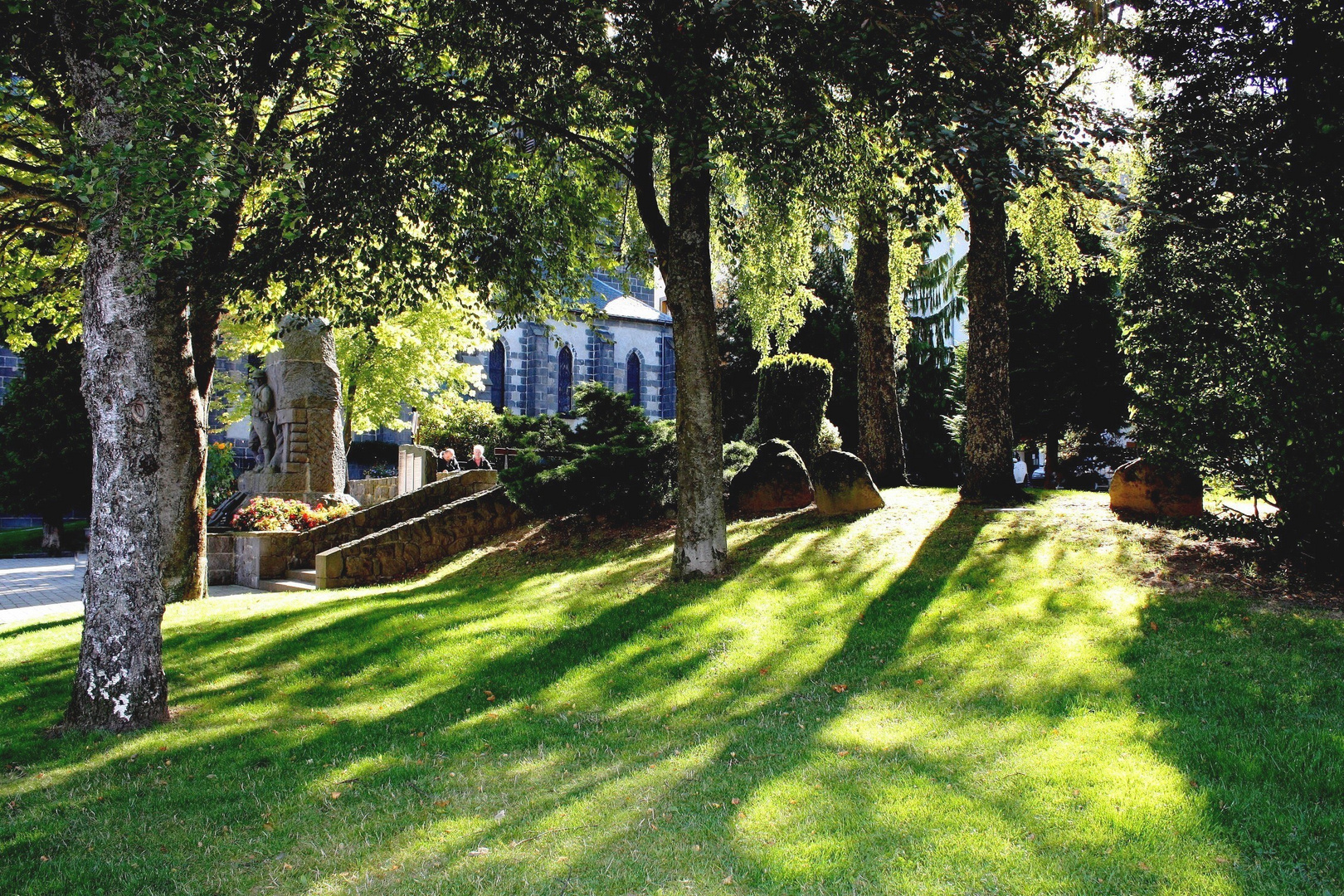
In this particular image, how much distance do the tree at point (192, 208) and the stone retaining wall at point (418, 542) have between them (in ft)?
8.60

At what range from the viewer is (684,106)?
305 inches

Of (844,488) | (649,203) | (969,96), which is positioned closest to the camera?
(969,96)

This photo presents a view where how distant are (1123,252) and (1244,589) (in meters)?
3.60

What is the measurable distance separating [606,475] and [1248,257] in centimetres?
888

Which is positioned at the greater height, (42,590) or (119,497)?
(119,497)

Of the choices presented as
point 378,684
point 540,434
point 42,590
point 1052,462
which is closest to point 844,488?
point 540,434

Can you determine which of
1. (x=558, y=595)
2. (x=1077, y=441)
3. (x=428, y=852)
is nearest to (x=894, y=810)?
(x=428, y=852)

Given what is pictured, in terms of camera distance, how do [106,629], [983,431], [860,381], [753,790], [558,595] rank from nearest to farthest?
[753,790] < [106,629] < [558,595] < [983,431] < [860,381]

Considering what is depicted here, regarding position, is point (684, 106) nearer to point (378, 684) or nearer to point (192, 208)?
point (192, 208)

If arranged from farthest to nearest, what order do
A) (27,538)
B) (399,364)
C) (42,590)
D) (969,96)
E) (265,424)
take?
1. (27,538)
2. (399,364)
3. (265,424)
4. (42,590)
5. (969,96)

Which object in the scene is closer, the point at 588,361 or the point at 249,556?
the point at 249,556

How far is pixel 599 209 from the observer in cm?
1227

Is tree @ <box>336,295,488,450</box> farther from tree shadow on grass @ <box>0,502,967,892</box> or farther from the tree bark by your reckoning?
tree shadow on grass @ <box>0,502,967,892</box>

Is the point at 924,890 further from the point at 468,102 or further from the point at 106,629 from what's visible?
the point at 468,102
